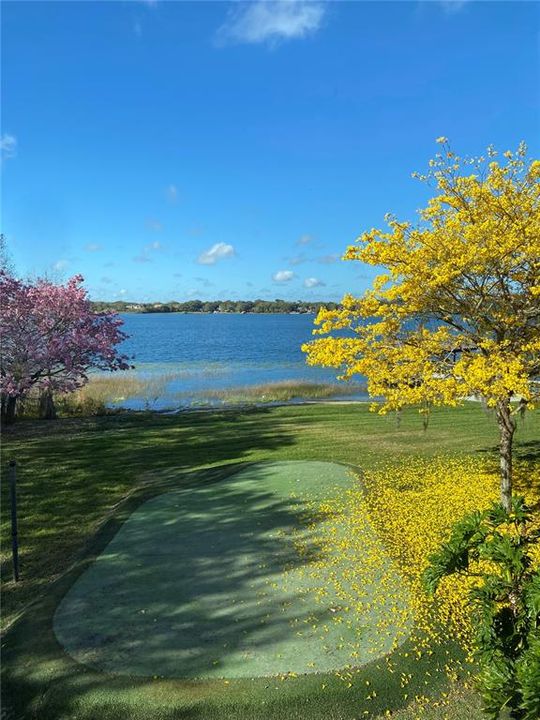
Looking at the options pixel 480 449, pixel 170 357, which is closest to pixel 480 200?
pixel 480 449

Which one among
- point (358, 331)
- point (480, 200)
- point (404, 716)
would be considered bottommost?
point (404, 716)

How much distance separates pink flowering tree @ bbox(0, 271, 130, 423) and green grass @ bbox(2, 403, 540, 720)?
1586 mm

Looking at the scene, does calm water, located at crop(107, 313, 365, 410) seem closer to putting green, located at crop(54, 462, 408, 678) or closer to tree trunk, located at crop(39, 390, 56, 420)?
tree trunk, located at crop(39, 390, 56, 420)

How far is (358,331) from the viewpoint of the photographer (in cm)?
800

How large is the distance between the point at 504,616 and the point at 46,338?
65.8ft

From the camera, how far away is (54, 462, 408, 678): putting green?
17.3 feet

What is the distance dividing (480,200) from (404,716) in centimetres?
605

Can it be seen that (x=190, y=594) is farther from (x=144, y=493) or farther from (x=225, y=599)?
(x=144, y=493)

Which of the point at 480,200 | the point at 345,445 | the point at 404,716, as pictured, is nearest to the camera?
the point at 404,716

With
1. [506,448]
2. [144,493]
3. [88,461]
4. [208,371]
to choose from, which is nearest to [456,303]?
[506,448]

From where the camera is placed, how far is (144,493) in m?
10.4

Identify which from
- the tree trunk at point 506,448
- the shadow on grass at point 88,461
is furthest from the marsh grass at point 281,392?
the tree trunk at point 506,448

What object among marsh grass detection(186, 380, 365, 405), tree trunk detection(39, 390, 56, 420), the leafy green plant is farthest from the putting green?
marsh grass detection(186, 380, 365, 405)

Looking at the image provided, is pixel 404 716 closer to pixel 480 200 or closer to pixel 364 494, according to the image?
pixel 364 494
